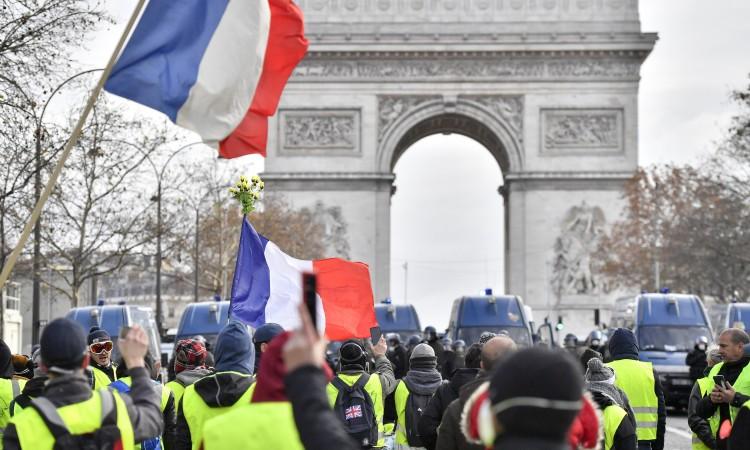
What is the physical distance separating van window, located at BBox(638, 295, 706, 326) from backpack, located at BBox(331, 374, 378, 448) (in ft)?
67.1

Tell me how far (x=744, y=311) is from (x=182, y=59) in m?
22.7

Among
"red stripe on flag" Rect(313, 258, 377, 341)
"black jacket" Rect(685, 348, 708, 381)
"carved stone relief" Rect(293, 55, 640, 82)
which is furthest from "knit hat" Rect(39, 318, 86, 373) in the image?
"carved stone relief" Rect(293, 55, 640, 82)

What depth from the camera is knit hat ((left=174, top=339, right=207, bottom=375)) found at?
395 inches

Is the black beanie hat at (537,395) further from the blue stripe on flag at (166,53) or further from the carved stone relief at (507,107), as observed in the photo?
the carved stone relief at (507,107)

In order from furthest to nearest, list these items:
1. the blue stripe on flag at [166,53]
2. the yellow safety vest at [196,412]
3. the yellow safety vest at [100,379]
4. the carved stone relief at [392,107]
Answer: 1. the carved stone relief at [392,107]
2. the yellow safety vest at [100,379]
3. the blue stripe on flag at [166,53]
4. the yellow safety vest at [196,412]

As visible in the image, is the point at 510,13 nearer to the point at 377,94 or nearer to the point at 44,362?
the point at 377,94

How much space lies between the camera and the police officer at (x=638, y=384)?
11.2 meters

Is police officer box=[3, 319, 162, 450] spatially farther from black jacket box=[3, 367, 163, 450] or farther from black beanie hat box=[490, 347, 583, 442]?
black beanie hat box=[490, 347, 583, 442]

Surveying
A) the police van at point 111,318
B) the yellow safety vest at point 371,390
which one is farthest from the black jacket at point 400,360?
the yellow safety vest at point 371,390

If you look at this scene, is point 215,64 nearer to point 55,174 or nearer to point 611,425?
point 55,174

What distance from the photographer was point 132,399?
6.28m

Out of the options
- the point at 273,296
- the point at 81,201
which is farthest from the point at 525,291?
the point at 273,296

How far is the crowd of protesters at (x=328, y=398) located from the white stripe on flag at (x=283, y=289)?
36.1 inches

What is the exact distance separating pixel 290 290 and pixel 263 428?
6.96 metres
